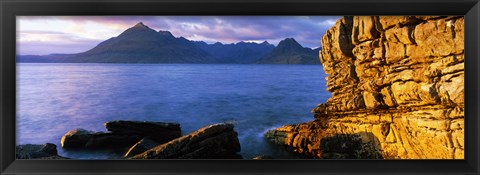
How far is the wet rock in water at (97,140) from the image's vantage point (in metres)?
9.59

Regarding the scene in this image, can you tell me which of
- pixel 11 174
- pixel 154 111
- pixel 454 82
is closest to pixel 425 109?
pixel 454 82

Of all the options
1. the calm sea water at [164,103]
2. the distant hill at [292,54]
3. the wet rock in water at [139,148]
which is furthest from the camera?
the distant hill at [292,54]

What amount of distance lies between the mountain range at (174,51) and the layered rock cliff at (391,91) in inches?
1648

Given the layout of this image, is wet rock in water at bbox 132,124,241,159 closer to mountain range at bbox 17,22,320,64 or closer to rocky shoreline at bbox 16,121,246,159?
rocky shoreline at bbox 16,121,246,159

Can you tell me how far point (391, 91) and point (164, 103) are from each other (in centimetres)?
2646

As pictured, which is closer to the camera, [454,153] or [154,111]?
[454,153]

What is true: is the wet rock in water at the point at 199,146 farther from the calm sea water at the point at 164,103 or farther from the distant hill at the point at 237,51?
the distant hill at the point at 237,51

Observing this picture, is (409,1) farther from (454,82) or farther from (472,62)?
(454,82)

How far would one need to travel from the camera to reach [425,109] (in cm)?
553

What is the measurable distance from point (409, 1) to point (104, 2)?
2447 millimetres

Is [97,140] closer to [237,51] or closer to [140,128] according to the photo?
[140,128]

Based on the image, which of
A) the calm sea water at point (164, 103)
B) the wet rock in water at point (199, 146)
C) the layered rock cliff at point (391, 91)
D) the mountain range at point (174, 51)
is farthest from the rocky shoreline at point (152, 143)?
the mountain range at point (174, 51)

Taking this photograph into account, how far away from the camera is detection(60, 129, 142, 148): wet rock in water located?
9594mm

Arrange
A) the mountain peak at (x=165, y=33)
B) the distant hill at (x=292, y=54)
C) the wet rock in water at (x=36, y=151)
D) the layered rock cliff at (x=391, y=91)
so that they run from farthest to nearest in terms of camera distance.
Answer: the mountain peak at (x=165, y=33), the distant hill at (x=292, y=54), the wet rock in water at (x=36, y=151), the layered rock cliff at (x=391, y=91)
